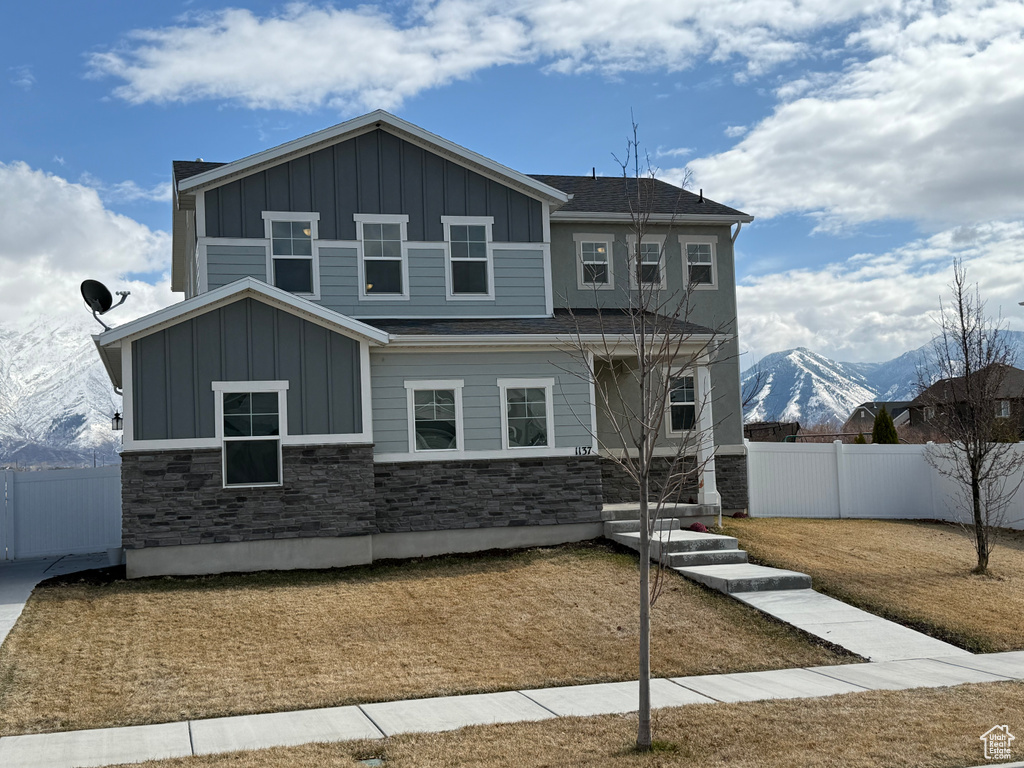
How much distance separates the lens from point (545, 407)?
16422 millimetres

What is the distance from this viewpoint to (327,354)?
14820 millimetres

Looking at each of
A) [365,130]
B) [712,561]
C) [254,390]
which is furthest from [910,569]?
[365,130]

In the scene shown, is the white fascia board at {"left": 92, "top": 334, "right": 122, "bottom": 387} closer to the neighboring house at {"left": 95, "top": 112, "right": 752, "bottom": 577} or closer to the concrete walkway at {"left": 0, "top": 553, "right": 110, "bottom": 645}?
the neighboring house at {"left": 95, "top": 112, "right": 752, "bottom": 577}

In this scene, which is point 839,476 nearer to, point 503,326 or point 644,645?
point 503,326

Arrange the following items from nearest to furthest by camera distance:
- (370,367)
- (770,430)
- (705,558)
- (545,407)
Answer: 1. (705,558)
2. (370,367)
3. (545,407)
4. (770,430)

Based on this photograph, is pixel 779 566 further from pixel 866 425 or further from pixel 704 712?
pixel 866 425

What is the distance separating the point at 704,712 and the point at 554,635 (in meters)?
3.14

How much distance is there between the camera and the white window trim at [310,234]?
53.6 ft

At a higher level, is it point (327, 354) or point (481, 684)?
point (327, 354)

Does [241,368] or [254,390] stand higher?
[241,368]

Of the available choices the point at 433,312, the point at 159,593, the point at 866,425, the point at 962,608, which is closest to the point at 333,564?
the point at 159,593

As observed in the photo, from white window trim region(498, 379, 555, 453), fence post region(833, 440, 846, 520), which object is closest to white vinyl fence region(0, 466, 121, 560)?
white window trim region(498, 379, 555, 453)

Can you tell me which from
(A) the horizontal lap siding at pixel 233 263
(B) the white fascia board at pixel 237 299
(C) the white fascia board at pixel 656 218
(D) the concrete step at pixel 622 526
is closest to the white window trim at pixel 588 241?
(C) the white fascia board at pixel 656 218

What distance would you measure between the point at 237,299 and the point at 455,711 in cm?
820
